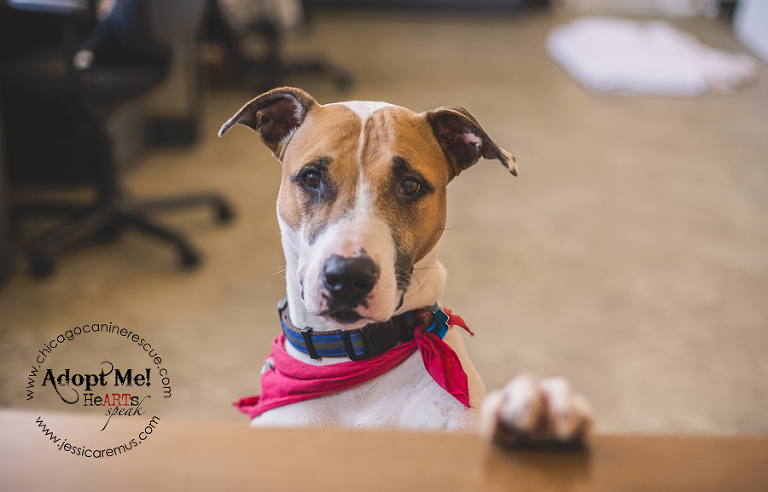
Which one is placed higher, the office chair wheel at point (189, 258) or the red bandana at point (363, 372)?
the red bandana at point (363, 372)

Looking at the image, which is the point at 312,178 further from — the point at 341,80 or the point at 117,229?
the point at 341,80

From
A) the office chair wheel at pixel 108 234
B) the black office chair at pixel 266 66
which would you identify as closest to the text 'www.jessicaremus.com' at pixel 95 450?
the office chair wheel at pixel 108 234

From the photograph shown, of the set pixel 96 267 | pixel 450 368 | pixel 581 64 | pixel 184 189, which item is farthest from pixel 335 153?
pixel 581 64

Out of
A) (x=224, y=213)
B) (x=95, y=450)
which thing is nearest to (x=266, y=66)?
(x=224, y=213)

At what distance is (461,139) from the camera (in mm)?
1251

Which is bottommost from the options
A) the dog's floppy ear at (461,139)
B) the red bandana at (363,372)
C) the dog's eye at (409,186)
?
the red bandana at (363,372)

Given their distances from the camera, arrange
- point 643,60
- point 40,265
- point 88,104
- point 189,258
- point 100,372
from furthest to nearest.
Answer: point 643,60, point 189,258, point 40,265, point 88,104, point 100,372

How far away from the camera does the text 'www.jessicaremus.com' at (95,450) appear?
54 cm

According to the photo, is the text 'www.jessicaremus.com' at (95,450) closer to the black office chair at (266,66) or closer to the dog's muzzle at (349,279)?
the dog's muzzle at (349,279)

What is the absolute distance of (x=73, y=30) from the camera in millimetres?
2273

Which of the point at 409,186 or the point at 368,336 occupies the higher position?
the point at 409,186

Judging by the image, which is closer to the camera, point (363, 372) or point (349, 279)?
point (349, 279)

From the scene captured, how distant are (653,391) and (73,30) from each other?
8.16ft

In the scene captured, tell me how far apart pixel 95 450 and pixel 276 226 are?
249 cm
